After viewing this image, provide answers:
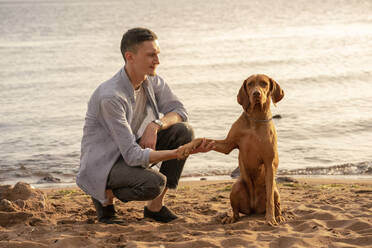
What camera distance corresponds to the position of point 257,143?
480cm

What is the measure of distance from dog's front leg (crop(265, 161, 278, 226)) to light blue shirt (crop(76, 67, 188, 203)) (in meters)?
1.03

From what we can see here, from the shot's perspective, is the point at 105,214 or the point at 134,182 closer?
the point at 134,182

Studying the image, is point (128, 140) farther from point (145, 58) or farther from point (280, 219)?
point (280, 219)

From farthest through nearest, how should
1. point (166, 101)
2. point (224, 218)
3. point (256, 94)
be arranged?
point (166, 101) → point (224, 218) → point (256, 94)

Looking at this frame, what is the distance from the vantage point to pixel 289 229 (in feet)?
15.3

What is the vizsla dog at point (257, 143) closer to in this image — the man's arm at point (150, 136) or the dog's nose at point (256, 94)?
the dog's nose at point (256, 94)

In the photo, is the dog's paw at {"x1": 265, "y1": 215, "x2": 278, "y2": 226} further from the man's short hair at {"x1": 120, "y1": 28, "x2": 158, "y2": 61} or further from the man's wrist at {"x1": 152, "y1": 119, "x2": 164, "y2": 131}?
the man's short hair at {"x1": 120, "y1": 28, "x2": 158, "y2": 61}

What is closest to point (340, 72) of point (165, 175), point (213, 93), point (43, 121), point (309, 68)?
point (309, 68)

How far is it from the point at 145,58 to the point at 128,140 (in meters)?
0.75

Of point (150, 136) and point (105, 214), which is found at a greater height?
point (150, 136)

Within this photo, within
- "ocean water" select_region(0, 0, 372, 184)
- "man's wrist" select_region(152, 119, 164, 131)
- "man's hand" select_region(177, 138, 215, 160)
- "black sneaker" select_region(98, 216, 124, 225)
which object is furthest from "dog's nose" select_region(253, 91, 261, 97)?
"ocean water" select_region(0, 0, 372, 184)

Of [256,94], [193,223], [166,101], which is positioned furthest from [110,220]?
[256,94]

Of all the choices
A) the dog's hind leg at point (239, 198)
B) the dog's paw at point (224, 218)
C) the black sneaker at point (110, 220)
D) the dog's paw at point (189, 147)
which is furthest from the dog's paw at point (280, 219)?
the black sneaker at point (110, 220)

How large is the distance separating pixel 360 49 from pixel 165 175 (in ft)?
64.3
